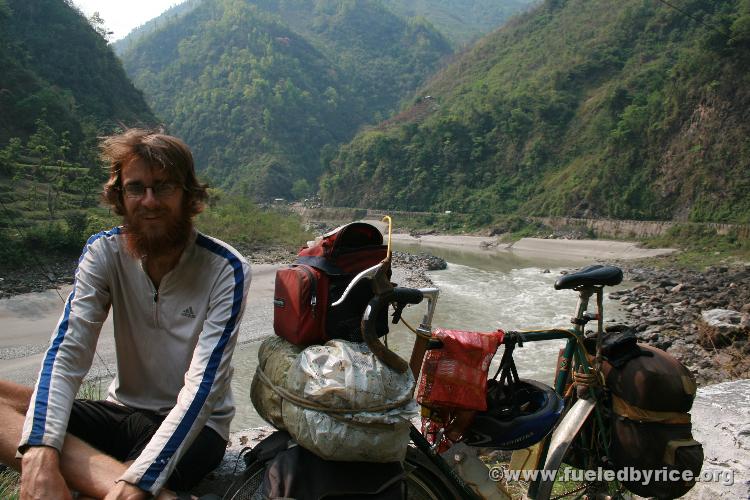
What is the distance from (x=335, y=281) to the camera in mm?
1577

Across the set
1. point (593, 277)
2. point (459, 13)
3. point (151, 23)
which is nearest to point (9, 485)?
point (593, 277)

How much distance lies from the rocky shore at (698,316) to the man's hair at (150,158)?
21.0ft

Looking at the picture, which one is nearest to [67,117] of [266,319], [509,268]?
[266,319]

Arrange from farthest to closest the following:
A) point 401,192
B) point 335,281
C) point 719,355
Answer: point 401,192 → point 719,355 → point 335,281

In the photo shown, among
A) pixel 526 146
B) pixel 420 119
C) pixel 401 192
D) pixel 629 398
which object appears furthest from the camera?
pixel 420 119

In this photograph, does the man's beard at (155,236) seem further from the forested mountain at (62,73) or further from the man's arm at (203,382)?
the forested mountain at (62,73)

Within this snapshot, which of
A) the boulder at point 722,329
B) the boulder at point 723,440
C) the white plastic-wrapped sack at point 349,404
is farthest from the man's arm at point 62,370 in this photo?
the boulder at point 722,329

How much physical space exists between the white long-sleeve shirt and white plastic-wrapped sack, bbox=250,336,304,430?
194 millimetres

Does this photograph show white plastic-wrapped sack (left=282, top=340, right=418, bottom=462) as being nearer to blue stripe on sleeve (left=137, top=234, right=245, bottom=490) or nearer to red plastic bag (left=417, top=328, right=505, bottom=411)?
red plastic bag (left=417, top=328, right=505, bottom=411)

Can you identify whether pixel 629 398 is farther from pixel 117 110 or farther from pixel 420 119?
pixel 420 119

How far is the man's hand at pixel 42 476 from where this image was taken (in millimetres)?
1453

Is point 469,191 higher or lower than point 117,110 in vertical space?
lower

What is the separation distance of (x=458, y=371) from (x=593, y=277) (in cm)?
66

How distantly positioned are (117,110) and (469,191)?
32.3 metres
